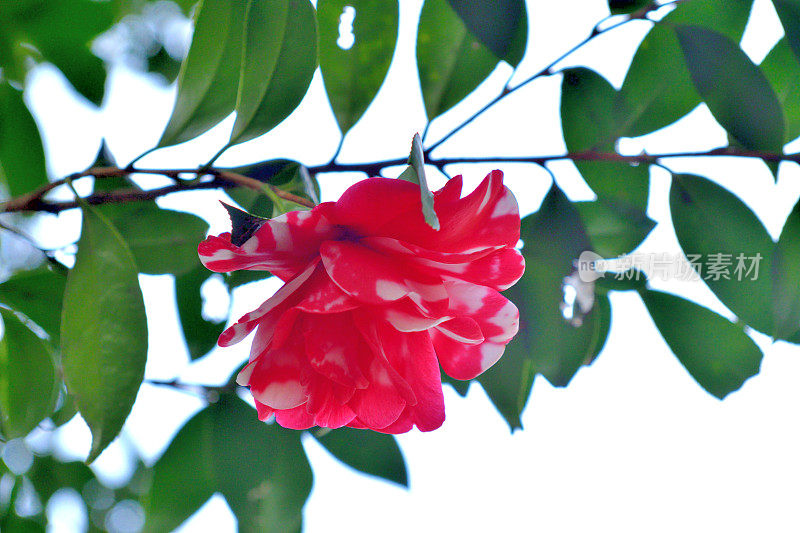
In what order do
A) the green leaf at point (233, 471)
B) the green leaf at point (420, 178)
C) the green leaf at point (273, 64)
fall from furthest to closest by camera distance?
the green leaf at point (233, 471)
the green leaf at point (273, 64)
the green leaf at point (420, 178)

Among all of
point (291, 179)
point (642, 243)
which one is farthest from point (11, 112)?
point (642, 243)

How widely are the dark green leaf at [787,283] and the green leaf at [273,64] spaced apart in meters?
0.34

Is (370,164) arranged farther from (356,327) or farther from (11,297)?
(11,297)

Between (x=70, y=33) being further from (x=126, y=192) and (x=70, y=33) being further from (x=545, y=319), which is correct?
(x=545, y=319)

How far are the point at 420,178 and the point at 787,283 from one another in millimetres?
334

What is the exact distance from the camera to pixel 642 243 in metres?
0.47

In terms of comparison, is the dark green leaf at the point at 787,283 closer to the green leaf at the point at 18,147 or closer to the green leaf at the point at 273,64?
the green leaf at the point at 273,64

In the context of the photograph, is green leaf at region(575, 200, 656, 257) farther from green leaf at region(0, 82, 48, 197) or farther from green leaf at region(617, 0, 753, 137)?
green leaf at region(0, 82, 48, 197)

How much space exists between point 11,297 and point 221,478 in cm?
22

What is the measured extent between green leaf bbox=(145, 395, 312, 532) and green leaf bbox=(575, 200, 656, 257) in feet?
0.89

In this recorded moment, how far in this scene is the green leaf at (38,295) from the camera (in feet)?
1.58

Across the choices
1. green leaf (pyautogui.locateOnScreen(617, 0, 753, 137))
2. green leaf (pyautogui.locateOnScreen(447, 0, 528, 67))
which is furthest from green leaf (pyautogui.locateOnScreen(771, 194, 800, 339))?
green leaf (pyautogui.locateOnScreen(447, 0, 528, 67))

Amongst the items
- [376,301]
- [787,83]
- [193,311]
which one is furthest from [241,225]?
[787,83]

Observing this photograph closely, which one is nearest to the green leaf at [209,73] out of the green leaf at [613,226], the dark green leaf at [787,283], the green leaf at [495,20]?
the green leaf at [495,20]
